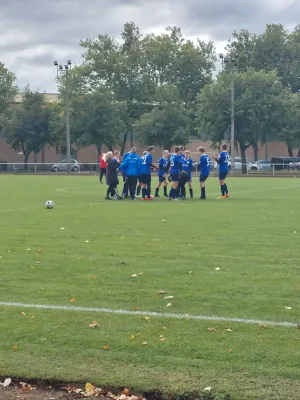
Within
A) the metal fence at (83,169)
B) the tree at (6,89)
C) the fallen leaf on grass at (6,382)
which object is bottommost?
the fallen leaf on grass at (6,382)

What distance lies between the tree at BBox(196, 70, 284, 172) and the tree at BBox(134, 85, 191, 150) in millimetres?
6659

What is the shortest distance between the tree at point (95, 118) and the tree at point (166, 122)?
2698mm

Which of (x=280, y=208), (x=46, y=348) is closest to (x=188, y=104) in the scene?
(x=280, y=208)

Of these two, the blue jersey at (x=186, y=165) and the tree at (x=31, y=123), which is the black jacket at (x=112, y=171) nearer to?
the blue jersey at (x=186, y=165)

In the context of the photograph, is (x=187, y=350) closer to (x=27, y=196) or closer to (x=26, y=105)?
(x=27, y=196)

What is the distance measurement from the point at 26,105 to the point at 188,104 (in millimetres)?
19692

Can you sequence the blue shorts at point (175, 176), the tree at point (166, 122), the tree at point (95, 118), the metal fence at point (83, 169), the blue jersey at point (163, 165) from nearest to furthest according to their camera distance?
the blue shorts at point (175, 176) < the blue jersey at point (163, 165) < the metal fence at point (83, 169) < the tree at point (95, 118) < the tree at point (166, 122)

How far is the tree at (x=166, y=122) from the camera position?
68938mm

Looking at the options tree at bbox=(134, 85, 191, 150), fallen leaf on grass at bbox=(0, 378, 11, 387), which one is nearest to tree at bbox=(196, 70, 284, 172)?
tree at bbox=(134, 85, 191, 150)

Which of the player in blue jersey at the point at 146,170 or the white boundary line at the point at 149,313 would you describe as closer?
the white boundary line at the point at 149,313

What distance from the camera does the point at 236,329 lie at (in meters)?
6.40

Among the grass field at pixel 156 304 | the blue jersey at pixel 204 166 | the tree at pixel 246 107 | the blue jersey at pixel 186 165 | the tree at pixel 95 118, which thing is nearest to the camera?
the grass field at pixel 156 304

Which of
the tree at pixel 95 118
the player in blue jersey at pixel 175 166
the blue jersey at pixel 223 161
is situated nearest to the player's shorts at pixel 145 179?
the player in blue jersey at pixel 175 166

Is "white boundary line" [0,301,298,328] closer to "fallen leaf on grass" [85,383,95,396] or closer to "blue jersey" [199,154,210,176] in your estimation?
"fallen leaf on grass" [85,383,95,396]
